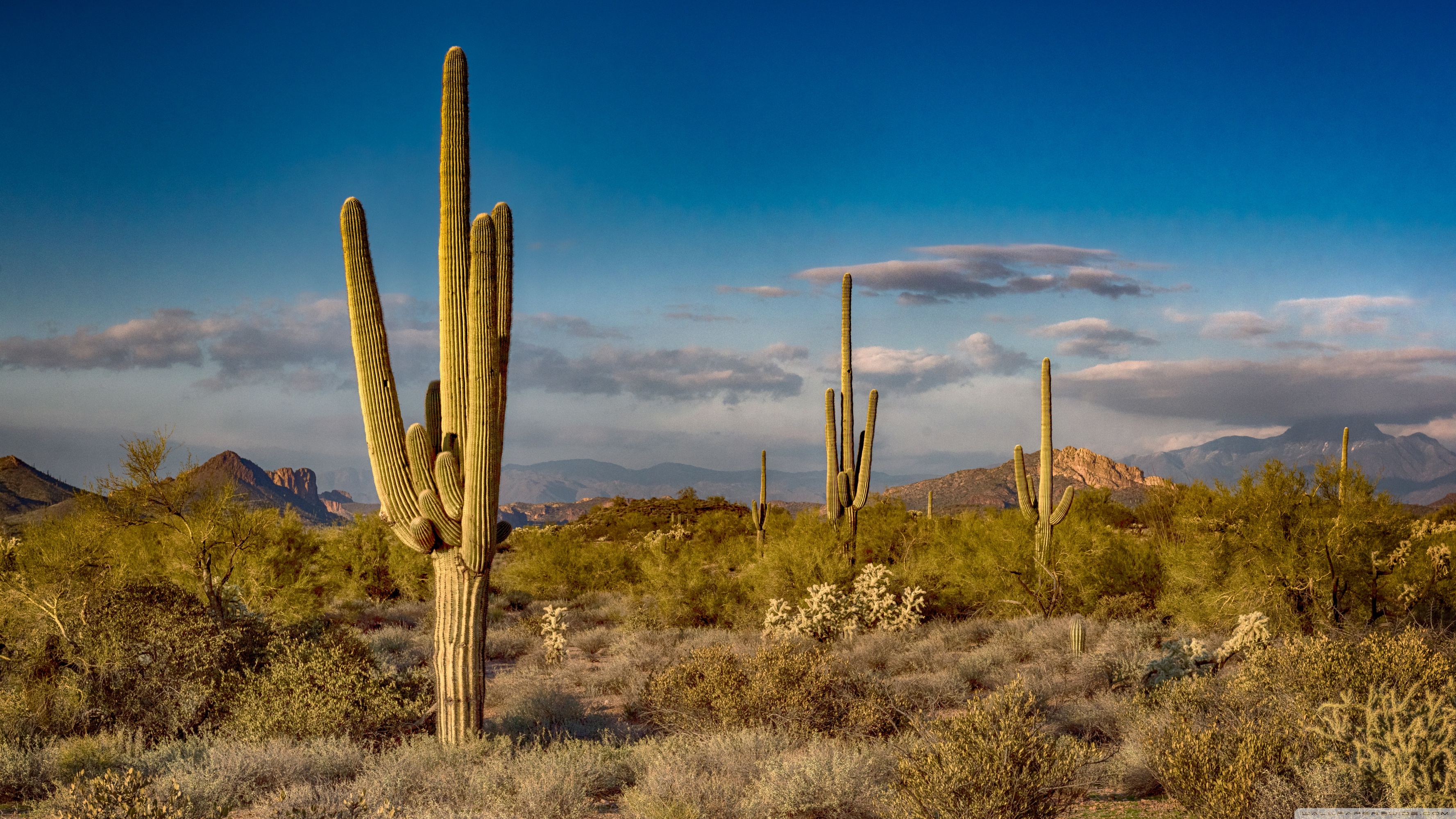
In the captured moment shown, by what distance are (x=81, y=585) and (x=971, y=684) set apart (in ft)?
33.8

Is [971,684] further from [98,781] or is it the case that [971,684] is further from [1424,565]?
[98,781]

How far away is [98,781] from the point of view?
15.6ft

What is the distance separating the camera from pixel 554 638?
14.3 metres

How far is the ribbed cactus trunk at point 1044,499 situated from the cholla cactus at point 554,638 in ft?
26.7

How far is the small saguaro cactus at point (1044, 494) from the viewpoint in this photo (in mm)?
15508

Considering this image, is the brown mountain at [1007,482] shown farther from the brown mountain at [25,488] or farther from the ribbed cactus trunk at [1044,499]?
the brown mountain at [25,488]

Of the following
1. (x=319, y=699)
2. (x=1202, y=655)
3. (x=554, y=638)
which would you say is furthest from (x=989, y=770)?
(x=554, y=638)

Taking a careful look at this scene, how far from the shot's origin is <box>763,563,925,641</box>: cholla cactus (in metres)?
14.7

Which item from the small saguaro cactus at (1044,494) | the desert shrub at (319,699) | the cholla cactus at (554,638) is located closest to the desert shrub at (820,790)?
the desert shrub at (319,699)

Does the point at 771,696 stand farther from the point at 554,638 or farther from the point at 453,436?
the point at 554,638

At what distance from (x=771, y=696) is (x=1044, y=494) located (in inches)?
339

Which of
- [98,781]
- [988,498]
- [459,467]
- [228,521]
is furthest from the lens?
[988,498]

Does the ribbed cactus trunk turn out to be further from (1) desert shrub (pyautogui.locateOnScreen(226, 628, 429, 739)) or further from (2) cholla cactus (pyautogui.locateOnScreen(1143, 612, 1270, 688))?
(1) desert shrub (pyautogui.locateOnScreen(226, 628, 429, 739))

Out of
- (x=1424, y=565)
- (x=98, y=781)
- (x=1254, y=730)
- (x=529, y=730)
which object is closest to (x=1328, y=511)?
(x=1424, y=565)
